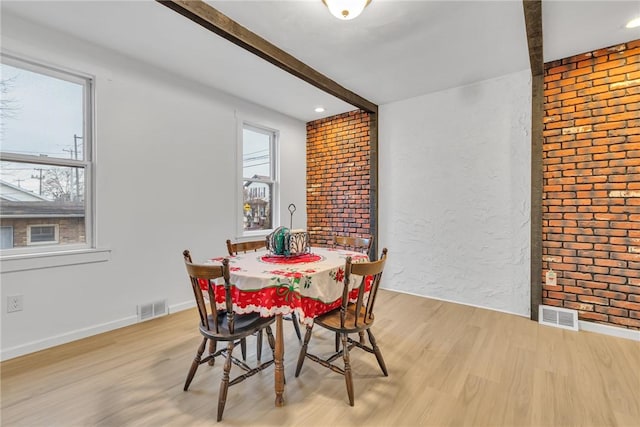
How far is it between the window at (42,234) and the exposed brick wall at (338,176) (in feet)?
10.0

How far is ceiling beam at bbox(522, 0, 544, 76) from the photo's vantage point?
1.93 meters

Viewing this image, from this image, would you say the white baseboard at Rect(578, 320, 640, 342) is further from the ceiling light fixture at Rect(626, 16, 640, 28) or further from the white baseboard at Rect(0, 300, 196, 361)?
the white baseboard at Rect(0, 300, 196, 361)

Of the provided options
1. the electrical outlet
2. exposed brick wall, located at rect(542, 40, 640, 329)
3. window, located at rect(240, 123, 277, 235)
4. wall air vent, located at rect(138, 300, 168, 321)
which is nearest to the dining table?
wall air vent, located at rect(138, 300, 168, 321)

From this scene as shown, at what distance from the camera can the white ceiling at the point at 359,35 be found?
2156 mm

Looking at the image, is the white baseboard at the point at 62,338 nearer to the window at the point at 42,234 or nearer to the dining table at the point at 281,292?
the window at the point at 42,234

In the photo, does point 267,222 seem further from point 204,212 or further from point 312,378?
point 312,378

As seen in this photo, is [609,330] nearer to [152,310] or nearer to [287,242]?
[287,242]

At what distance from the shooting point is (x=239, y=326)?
5.86ft

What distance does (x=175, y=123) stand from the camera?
3.24 m

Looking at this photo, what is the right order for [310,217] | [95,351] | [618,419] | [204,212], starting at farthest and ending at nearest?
[310,217]
[204,212]
[95,351]
[618,419]

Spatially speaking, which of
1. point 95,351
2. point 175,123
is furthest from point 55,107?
point 95,351

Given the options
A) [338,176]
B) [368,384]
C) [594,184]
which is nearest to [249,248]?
[368,384]

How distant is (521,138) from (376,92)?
5.51 ft

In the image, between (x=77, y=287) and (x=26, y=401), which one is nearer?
(x=26, y=401)
